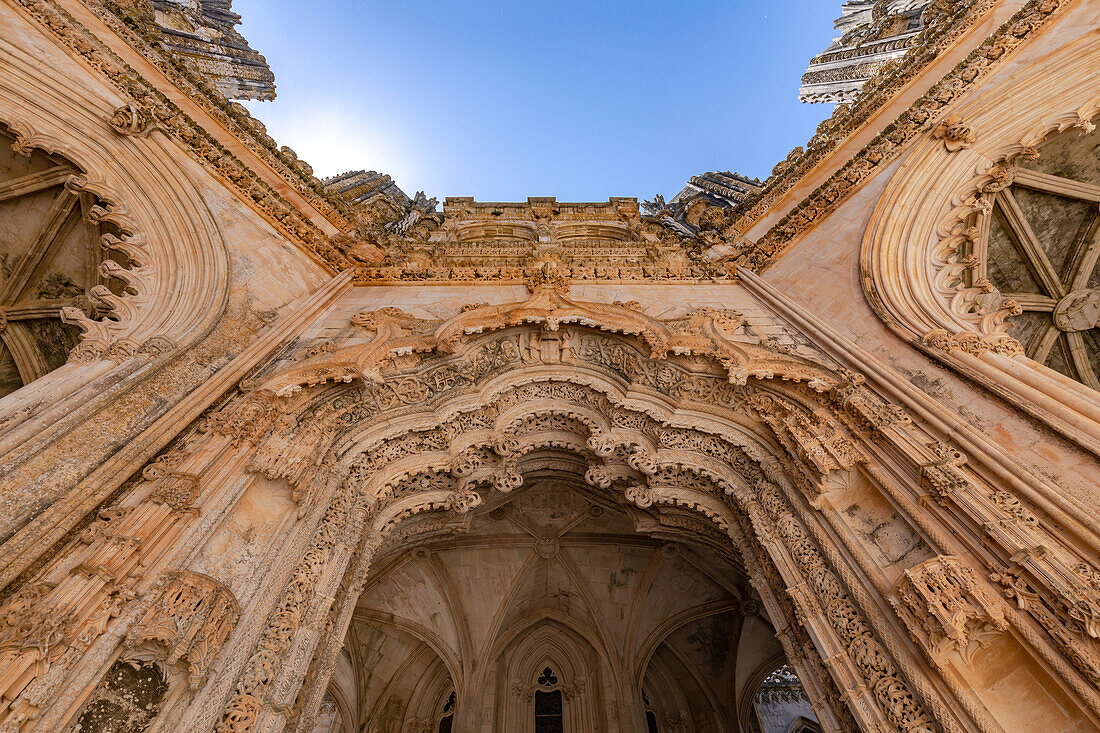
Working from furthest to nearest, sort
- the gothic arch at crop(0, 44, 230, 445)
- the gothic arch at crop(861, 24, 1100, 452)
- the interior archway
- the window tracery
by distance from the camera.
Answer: the interior archway → the window tracery → the gothic arch at crop(861, 24, 1100, 452) → the gothic arch at crop(0, 44, 230, 445)

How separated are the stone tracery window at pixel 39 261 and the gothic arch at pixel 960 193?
27.7ft

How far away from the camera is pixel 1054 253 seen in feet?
23.1

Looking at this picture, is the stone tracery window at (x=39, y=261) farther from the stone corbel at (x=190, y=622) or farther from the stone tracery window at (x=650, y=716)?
the stone tracery window at (x=650, y=716)

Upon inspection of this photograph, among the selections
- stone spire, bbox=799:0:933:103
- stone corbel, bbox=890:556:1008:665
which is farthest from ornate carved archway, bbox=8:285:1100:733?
stone spire, bbox=799:0:933:103

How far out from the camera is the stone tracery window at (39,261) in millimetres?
5914

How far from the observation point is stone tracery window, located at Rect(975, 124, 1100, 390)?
21.5 feet

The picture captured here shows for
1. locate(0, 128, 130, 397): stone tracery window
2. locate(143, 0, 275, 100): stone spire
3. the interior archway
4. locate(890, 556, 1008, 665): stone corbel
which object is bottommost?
locate(890, 556, 1008, 665): stone corbel

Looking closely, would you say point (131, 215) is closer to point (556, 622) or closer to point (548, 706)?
point (556, 622)

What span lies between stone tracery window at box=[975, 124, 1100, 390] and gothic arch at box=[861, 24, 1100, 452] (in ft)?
1.41

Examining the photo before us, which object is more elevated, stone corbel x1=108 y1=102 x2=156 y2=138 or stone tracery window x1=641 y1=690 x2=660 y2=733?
stone corbel x1=108 y1=102 x2=156 y2=138

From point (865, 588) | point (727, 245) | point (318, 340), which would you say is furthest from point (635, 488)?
point (727, 245)

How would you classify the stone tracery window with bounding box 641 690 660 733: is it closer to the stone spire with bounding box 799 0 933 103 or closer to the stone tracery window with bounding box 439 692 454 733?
the stone tracery window with bounding box 439 692 454 733

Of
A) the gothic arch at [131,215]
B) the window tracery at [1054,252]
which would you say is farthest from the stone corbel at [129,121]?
the window tracery at [1054,252]

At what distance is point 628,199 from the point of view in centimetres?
1598
